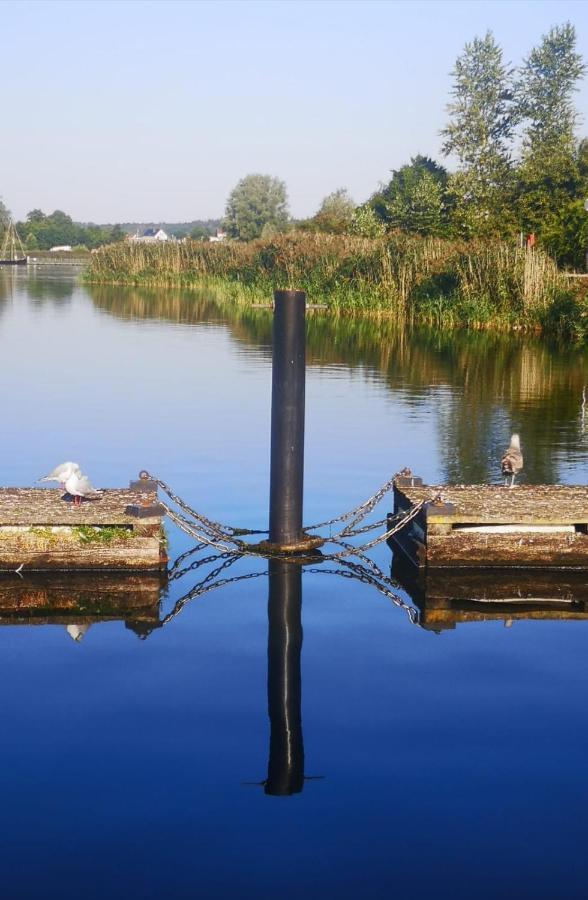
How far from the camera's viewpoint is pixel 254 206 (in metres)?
146

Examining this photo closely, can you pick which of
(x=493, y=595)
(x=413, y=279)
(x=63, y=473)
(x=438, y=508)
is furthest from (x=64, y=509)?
(x=413, y=279)

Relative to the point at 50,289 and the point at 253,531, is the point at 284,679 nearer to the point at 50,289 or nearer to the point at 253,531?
the point at 253,531

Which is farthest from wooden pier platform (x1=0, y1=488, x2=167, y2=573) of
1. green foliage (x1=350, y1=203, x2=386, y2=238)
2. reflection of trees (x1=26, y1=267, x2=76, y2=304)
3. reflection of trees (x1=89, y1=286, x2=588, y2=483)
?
green foliage (x1=350, y1=203, x2=386, y2=238)

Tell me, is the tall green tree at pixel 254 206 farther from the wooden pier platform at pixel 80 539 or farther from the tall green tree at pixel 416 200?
the wooden pier platform at pixel 80 539

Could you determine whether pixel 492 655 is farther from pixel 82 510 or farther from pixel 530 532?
pixel 82 510

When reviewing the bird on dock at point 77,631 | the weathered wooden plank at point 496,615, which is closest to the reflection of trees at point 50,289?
the bird on dock at point 77,631

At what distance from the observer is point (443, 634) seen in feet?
36.9

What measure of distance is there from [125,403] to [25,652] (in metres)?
16.3

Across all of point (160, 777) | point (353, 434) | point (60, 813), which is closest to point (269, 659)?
point (160, 777)

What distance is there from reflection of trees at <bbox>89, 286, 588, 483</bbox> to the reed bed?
1.07m

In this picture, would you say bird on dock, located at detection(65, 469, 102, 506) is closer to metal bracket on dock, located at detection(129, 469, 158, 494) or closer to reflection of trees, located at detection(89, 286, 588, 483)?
metal bracket on dock, located at detection(129, 469, 158, 494)

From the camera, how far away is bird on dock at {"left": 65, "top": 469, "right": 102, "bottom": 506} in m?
12.8

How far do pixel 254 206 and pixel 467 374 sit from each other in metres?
119

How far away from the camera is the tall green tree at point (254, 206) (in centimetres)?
14475
